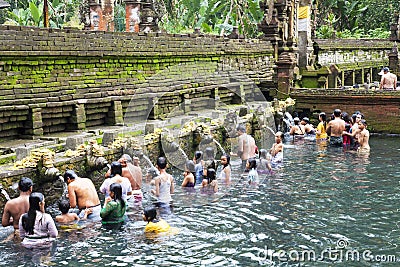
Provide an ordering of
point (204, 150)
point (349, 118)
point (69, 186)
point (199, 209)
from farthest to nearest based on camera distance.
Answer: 1. point (349, 118)
2. point (204, 150)
3. point (199, 209)
4. point (69, 186)

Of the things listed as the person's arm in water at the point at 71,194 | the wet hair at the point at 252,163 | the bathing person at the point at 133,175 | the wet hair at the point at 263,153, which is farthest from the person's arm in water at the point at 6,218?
the wet hair at the point at 263,153

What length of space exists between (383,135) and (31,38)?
13077mm

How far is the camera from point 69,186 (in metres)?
10.5

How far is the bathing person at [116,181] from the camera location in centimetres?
1114

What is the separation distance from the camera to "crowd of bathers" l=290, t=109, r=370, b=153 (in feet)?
58.0

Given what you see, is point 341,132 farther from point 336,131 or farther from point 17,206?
point 17,206

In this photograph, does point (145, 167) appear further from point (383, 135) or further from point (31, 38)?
point (383, 135)

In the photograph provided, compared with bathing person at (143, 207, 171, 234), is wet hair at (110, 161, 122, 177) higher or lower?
higher

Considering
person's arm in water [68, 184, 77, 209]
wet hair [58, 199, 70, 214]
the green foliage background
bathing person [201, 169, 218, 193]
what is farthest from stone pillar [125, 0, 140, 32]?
wet hair [58, 199, 70, 214]

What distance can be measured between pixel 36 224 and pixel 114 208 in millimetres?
1520

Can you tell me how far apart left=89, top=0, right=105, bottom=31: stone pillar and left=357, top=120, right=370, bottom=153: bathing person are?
13.1 m

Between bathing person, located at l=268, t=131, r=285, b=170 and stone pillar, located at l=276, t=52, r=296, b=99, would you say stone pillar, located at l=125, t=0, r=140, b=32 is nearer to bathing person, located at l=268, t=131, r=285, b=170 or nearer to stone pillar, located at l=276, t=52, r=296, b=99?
stone pillar, located at l=276, t=52, r=296, b=99

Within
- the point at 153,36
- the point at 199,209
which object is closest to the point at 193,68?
the point at 153,36

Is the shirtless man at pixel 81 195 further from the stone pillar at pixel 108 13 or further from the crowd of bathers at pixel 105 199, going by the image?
the stone pillar at pixel 108 13
